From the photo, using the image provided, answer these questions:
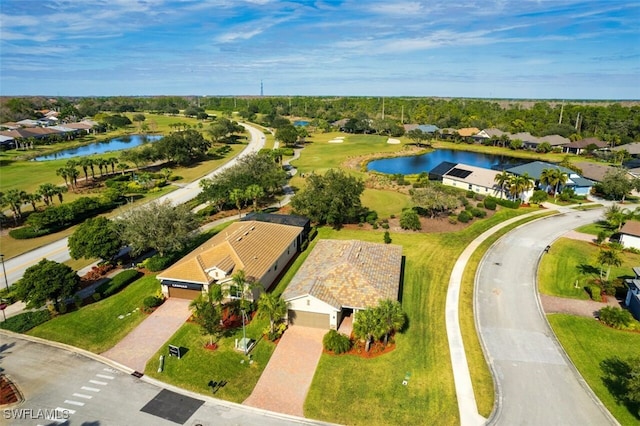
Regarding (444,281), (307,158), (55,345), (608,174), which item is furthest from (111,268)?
(608,174)

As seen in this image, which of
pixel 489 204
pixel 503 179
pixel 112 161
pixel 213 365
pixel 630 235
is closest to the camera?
pixel 213 365

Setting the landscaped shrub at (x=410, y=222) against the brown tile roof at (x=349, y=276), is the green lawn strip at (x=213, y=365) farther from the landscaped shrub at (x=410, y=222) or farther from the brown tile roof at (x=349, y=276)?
the landscaped shrub at (x=410, y=222)

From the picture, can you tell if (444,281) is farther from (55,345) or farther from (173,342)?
→ (55,345)

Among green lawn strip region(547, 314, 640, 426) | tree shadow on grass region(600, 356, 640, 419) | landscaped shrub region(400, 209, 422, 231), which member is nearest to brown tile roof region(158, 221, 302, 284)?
landscaped shrub region(400, 209, 422, 231)

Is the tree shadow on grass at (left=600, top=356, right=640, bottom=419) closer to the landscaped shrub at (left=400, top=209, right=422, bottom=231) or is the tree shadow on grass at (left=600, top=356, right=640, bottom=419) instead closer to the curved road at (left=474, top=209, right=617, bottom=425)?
the curved road at (left=474, top=209, right=617, bottom=425)

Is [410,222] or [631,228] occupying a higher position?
[631,228]

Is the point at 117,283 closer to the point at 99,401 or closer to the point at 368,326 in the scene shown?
the point at 99,401

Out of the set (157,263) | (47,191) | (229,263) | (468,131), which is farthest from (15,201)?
(468,131)
